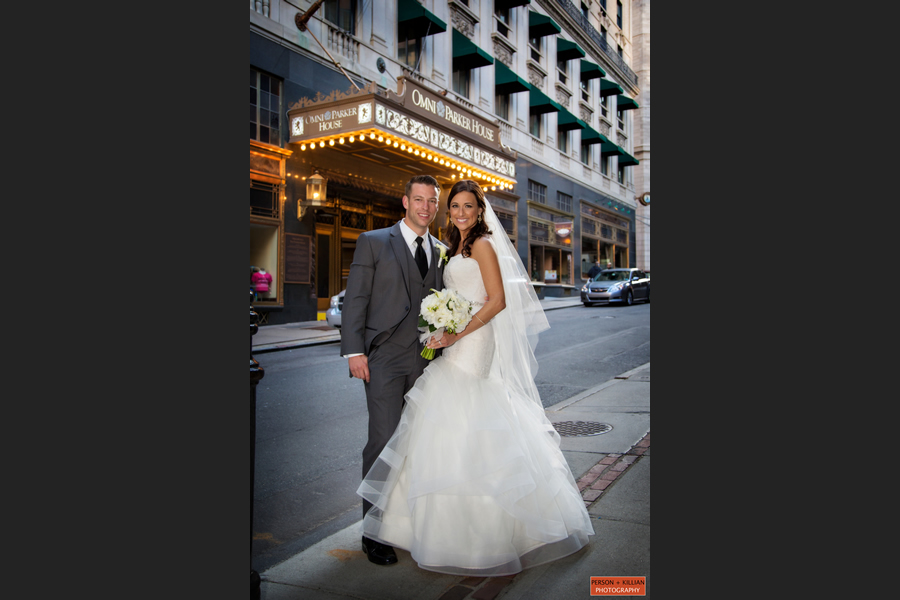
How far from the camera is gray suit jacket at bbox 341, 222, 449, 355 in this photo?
299 centimetres

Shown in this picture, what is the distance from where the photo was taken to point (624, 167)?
148 inches

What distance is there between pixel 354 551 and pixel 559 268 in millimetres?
2353

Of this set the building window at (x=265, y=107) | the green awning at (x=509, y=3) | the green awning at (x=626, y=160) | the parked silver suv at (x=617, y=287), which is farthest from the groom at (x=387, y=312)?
the green awning at (x=509, y=3)

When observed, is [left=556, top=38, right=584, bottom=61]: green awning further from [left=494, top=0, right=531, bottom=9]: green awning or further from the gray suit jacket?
Result: the gray suit jacket

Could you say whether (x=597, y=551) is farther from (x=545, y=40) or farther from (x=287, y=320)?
(x=545, y=40)

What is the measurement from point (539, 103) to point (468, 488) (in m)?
2.78

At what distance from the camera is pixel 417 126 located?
10.8m

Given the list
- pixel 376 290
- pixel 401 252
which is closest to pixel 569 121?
pixel 401 252

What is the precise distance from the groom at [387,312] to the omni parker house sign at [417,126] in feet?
12.2

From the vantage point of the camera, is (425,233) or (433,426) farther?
(425,233)

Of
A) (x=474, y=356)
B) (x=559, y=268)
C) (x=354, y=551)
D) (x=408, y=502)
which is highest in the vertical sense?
(x=559, y=268)

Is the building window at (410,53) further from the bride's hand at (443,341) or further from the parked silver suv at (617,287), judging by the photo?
the bride's hand at (443,341)

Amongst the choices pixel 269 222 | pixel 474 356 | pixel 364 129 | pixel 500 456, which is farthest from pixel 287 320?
pixel 364 129

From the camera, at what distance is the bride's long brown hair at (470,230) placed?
10.2 feet
